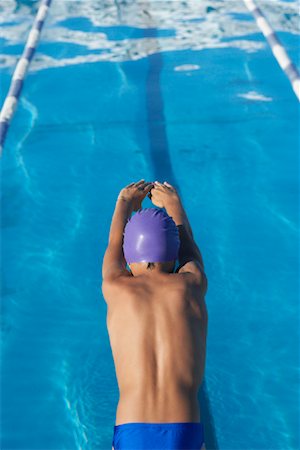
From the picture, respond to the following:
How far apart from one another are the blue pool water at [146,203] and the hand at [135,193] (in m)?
1.16

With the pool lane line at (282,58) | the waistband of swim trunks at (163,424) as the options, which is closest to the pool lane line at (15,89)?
the pool lane line at (282,58)

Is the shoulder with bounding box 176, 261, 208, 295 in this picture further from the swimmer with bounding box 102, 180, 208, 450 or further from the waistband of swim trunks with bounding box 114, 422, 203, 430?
the waistband of swim trunks with bounding box 114, 422, 203, 430

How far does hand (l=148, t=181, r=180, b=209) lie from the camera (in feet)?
11.0

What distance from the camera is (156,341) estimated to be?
2.43 metres

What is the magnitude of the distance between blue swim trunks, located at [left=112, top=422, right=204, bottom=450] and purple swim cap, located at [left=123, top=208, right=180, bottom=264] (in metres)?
0.73

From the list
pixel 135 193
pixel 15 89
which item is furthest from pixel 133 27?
pixel 135 193

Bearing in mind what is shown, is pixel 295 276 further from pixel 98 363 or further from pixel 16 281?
pixel 16 281

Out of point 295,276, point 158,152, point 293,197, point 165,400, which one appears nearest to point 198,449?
point 165,400

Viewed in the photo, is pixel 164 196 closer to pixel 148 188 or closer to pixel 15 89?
pixel 148 188

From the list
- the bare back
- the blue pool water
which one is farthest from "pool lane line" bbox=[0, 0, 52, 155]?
the bare back

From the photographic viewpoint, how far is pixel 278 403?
3686 millimetres

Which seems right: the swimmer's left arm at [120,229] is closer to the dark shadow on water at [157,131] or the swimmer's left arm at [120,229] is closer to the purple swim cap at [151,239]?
the purple swim cap at [151,239]

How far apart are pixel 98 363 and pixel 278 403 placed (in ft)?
3.97

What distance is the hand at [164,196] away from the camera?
3361mm
